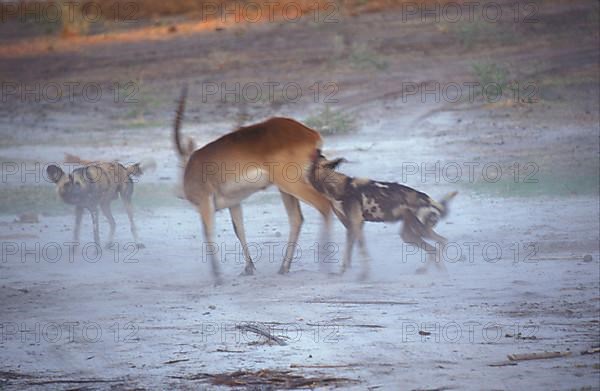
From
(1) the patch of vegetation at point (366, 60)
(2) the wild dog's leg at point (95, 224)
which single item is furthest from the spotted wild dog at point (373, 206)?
(1) the patch of vegetation at point (366, 60)

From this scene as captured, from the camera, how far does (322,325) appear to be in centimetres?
915

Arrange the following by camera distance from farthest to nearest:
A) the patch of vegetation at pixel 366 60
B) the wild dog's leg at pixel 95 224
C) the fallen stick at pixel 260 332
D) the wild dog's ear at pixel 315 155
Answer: the patch of vegetation at pixel 366 60, the wild dog's leg at pixel 95 224, the wild dog's ear at pixel 315 155, the fallen stick at pixel 260 332

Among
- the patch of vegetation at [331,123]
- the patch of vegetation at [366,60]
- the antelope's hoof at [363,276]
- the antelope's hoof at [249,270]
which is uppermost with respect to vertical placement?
the patch of vegetation at [366,60]

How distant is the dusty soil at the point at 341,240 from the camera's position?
8375 millimetres

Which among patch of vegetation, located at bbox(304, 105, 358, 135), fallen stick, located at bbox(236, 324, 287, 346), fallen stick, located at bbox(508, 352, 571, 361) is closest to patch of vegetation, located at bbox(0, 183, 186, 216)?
patch of vegetation, located at bbox(304, 105, 358, 135)

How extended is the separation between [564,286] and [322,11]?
2191 cm

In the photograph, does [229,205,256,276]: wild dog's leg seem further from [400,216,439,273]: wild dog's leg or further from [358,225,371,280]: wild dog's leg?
[400,216,439,273]: wild dog's leg

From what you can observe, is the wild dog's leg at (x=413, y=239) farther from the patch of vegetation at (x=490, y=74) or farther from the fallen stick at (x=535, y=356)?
the patch of vegetation at (x=490, y=74)

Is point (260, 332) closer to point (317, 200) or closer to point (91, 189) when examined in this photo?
point (317, 200)

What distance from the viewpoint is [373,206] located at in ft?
36.7

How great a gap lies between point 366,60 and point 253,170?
1296 cm

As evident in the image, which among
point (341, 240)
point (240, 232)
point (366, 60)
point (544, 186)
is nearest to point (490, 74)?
point (366, 60)

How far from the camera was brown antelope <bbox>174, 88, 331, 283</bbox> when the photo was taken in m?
11.3

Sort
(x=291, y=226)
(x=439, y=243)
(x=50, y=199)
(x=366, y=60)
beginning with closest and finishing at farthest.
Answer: (x=439, y=243) < (x=291, y=226) < (x=50, y=199) < (x=366, y=60)
